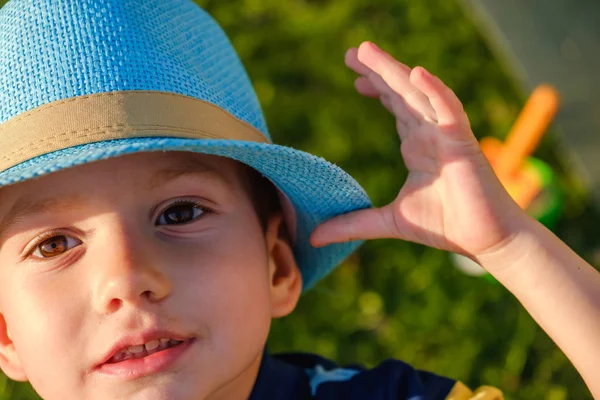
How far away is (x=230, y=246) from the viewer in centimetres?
142

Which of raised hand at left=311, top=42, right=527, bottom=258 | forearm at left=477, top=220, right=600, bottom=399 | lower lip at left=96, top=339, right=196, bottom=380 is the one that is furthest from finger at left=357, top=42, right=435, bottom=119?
lower lip at left=96, top=339, right=196, bottom=380

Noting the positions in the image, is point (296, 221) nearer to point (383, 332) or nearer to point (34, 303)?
point (34, 303)

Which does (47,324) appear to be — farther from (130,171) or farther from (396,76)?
(396,76)

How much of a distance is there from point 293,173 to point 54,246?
463 mm

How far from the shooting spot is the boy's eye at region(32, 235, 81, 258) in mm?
1376

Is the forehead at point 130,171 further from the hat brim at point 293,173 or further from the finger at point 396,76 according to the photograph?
the finger at point 396,76

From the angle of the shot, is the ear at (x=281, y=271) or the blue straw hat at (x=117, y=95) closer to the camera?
the blue straw hat at (x=117, y=95)

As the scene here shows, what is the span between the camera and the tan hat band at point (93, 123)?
1.27 m

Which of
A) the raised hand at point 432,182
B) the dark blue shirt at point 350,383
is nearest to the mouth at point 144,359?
the dark blue shirt at point 350,383

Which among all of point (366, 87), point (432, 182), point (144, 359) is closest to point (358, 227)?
point (432, 182)

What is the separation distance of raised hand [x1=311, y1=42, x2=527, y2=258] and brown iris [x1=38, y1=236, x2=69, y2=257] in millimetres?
530

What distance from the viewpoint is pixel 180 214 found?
1426mm

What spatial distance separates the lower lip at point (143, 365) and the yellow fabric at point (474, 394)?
0.59 m

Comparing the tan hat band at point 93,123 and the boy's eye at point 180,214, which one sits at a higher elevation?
the tan hat band at point 93,123
